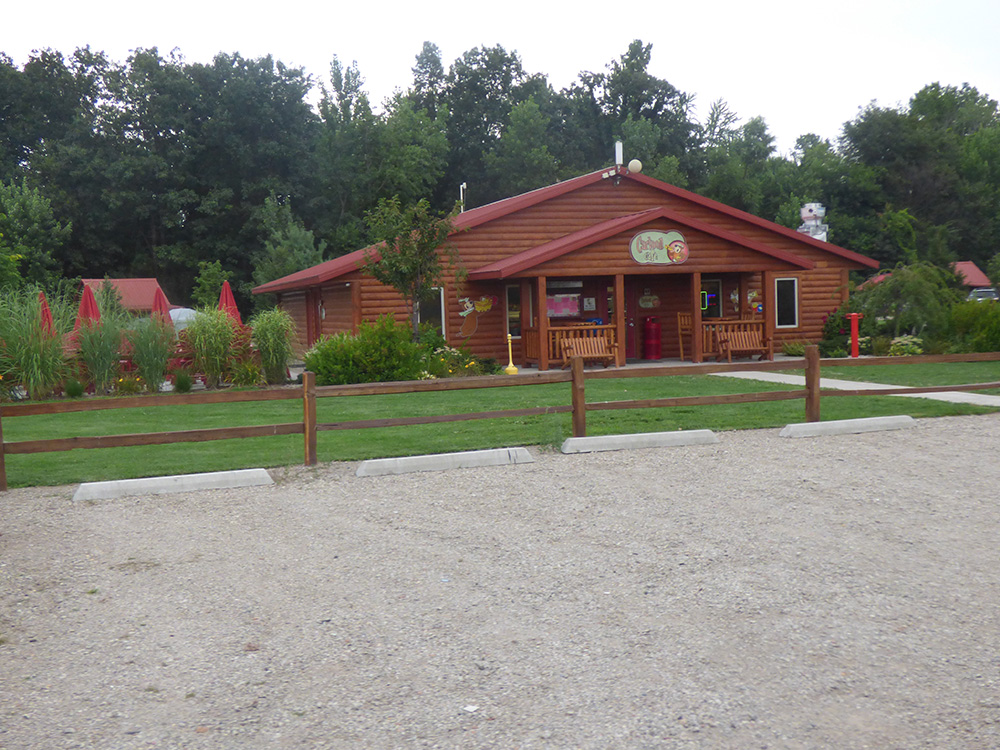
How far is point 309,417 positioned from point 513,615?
492 centimetres

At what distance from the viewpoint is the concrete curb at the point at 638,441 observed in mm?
9977

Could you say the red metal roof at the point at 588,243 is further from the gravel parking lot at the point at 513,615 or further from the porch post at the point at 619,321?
the gravel parking lot at the point at 513,615

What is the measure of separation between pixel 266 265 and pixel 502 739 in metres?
38.0

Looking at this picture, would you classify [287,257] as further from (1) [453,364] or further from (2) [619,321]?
(2) [619,321]

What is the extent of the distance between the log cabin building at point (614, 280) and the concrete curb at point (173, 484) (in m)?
12.8

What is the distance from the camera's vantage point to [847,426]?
10.9 metres

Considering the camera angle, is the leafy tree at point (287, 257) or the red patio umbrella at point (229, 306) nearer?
the red patio umbrella at point (229, 306)

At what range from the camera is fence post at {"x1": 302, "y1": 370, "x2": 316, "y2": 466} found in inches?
369

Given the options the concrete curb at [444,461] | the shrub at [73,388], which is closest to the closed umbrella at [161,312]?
the shrub at [73,388]

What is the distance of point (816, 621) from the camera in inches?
185

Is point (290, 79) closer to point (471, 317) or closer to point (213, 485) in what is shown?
point (471, 317)

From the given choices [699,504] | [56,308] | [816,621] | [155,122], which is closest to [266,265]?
[155,122]

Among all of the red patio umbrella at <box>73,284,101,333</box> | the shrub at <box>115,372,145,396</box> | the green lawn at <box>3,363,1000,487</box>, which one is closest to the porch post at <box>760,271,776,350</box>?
the green lawn at <box>3,363,1000,487</box>

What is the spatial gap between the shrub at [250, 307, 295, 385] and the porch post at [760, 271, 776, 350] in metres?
11.5
